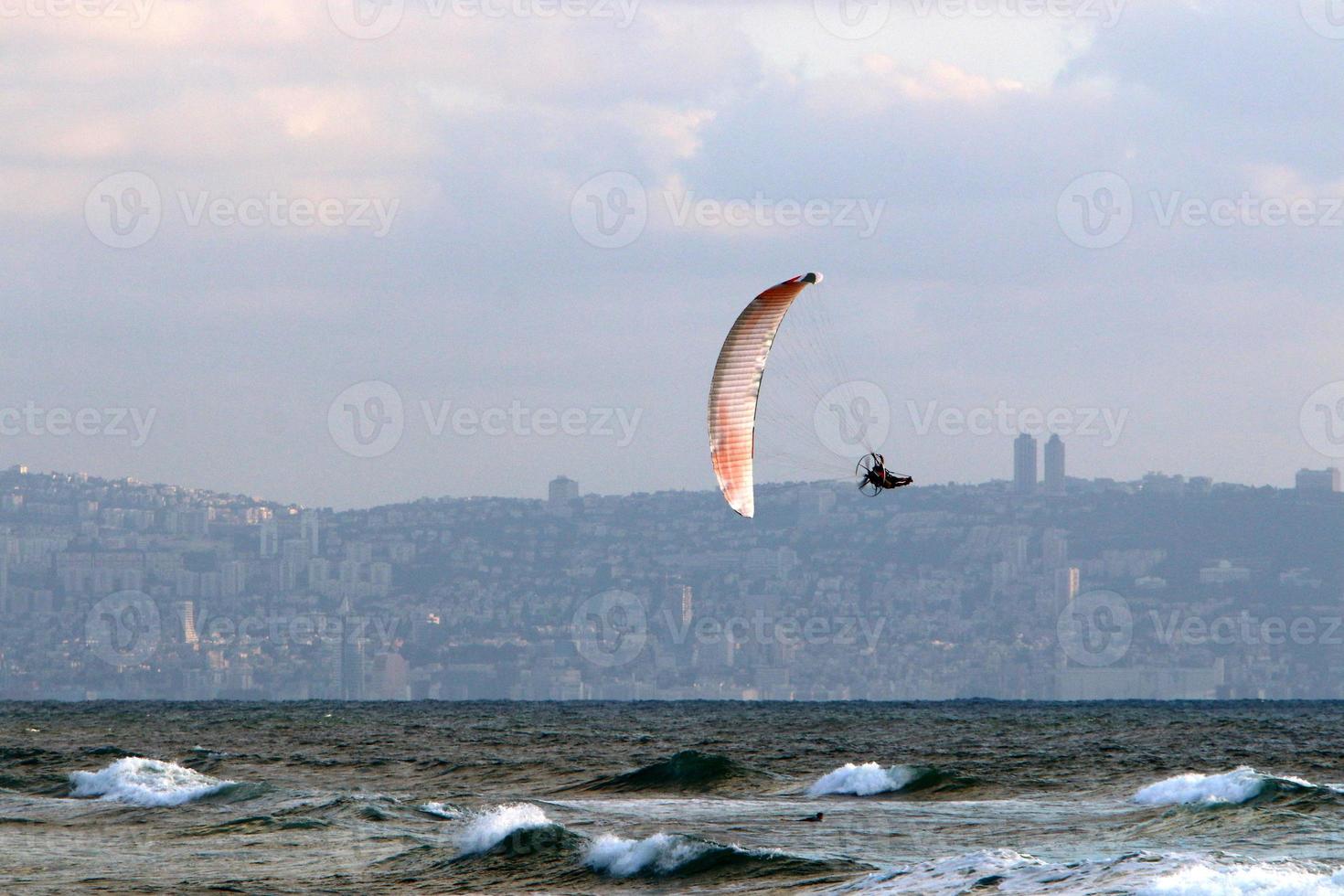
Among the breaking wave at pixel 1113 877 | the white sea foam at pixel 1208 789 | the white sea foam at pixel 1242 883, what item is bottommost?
the white sea foam at pixel 1208 789

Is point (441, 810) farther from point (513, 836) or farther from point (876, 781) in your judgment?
point (876, 781)

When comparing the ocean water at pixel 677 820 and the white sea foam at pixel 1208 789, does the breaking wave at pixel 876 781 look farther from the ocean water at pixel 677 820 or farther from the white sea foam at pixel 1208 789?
the white sea foam at pixel 1208 789

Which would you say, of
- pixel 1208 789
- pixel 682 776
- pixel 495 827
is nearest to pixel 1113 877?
pixel 495 827

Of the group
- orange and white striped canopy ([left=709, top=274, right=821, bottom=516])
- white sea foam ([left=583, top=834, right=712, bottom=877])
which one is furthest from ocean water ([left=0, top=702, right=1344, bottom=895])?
orange and white striped canopy ([left=709, top=274, right=821, bottom=516])

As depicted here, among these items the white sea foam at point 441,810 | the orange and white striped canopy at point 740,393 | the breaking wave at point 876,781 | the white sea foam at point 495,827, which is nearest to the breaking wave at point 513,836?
the white sea foam at point 495,827

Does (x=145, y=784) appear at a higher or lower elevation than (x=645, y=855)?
lower

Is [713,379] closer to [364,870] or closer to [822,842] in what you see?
[822,842]

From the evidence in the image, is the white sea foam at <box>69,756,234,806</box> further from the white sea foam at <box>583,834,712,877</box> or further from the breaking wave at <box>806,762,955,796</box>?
the white sea foam at <box>583,834,712,877</box>

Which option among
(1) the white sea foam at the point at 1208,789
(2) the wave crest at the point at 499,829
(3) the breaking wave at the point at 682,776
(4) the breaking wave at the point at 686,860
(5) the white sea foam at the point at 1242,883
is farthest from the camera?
(3) the breaking wave at the point at 682,776
